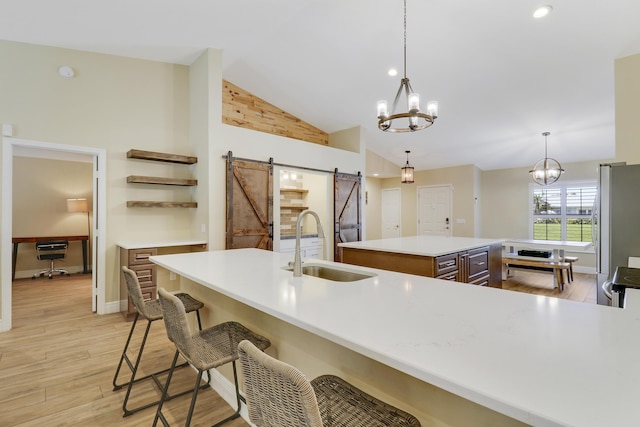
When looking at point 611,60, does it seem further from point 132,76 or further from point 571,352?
point 132,76

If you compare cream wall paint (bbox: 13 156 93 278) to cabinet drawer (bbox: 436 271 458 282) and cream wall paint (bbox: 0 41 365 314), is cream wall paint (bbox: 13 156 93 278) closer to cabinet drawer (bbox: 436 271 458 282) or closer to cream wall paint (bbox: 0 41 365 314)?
cream wall paint (bbox: 0 41 365 314)

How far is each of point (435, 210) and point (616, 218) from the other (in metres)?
5.87

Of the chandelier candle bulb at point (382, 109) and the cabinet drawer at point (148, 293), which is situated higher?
the chandelier candle bulb at point (382, 109)

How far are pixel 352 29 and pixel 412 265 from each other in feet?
9.54

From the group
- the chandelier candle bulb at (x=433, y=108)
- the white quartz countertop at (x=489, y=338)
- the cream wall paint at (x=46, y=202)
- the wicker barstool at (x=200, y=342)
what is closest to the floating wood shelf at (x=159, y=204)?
the wicker barstool at (x=200, y=342)

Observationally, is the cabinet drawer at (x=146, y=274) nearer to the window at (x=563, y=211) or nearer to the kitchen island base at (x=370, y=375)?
the kitchen island base at (x=370, y=375)

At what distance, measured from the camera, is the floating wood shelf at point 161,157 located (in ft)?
13.4

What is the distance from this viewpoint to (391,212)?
9.19 meters

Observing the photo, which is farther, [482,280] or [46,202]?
[46,202]

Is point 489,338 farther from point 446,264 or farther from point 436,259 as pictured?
point 446,264

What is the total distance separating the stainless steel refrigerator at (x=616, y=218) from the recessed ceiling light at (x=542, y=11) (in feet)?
5.75

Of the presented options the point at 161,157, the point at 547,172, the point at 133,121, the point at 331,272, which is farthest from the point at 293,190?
the point at 547,172

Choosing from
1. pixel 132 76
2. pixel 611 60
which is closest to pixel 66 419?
pixel 132 76

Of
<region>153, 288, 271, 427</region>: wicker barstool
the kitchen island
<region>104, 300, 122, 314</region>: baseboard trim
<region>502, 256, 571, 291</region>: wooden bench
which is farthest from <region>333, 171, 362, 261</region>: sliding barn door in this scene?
<region>153, 288, 271, 427</region>: wicker barstool
